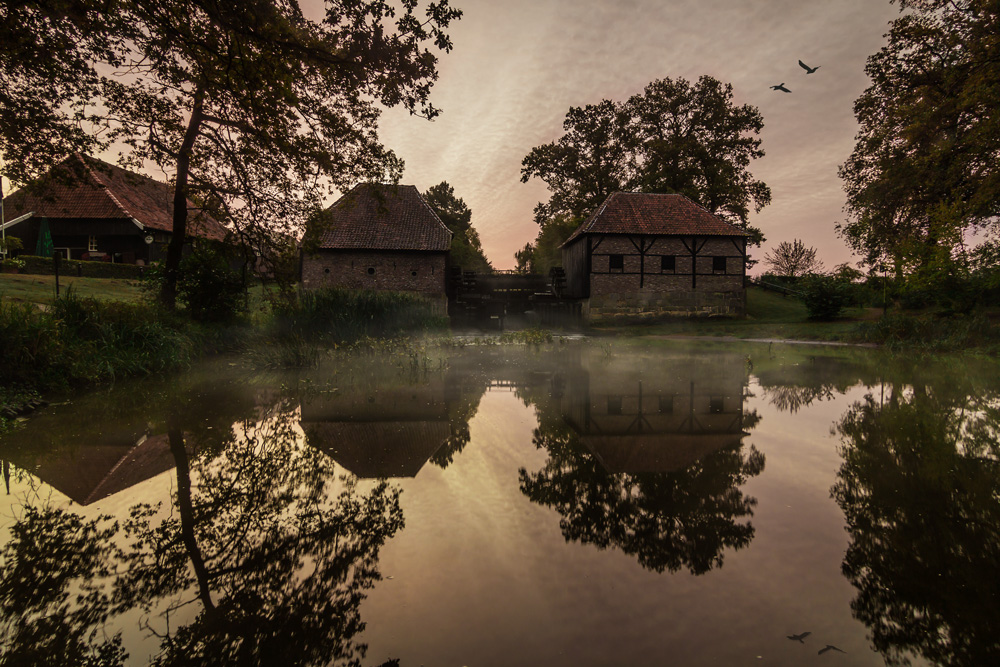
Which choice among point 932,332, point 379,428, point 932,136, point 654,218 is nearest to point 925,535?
point 379,428

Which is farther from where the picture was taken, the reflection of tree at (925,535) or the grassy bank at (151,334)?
the grassy bank at (151,334)

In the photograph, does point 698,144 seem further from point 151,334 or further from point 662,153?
point 151,334

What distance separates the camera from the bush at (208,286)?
13.9 metres

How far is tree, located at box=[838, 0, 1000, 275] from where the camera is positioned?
602 inches

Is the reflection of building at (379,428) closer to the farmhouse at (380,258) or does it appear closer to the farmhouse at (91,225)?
the farmhouse at (380,258)

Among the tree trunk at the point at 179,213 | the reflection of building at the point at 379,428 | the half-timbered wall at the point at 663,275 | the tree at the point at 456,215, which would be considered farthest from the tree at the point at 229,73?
the tree at the point at 456,215

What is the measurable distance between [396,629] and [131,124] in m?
13.4

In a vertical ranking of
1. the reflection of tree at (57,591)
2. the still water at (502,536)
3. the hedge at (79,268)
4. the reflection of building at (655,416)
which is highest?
the hedge at (79,268)

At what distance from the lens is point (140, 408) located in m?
7.25

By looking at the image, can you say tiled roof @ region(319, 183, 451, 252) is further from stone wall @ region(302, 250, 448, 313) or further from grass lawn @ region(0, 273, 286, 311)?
grass lawn @ region(0, 273, 286, 311)

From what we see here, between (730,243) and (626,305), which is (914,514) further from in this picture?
(730,243)

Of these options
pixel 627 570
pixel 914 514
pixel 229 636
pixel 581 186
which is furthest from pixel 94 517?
pixel 581 186

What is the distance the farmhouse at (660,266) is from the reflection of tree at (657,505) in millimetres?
24424

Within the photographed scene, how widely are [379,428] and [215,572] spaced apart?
3.34 m
